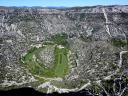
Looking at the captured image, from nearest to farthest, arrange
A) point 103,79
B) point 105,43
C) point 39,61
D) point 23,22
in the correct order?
point 103,79, point 39,61, point 105,43, point 23,22

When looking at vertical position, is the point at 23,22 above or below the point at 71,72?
above

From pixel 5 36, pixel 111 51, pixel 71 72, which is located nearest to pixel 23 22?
pixel 5 36

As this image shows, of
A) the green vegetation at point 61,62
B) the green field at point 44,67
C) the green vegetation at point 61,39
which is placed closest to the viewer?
the green field at point 44,67

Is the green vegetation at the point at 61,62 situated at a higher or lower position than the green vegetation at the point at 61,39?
lower

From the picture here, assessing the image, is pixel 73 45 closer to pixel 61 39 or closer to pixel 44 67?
pixel 61 39

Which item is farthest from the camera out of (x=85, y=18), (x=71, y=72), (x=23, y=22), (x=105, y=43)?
(x=85, y=18)

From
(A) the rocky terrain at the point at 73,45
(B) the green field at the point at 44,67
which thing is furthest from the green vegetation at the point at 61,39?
(B) the green field at the point at 44,67

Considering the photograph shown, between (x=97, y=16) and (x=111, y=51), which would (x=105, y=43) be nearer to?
(x=111, y=51)

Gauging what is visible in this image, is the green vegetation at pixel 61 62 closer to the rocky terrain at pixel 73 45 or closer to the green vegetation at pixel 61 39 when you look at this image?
the rocky terrain at pixel 73 45
